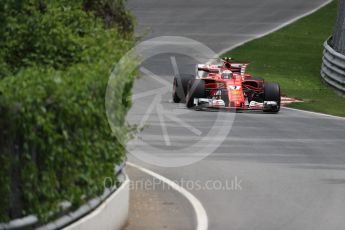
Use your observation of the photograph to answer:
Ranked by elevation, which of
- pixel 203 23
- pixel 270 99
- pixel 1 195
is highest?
pixel 1 195

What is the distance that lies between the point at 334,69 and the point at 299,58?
28.3 feet

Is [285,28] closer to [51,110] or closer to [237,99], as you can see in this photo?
[237,99]

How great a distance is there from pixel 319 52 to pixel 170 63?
7.98m

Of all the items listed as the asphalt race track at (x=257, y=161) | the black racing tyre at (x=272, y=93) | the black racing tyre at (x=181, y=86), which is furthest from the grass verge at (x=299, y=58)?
the asphalt race track at (x=257, y=161)

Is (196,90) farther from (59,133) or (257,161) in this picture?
(59,133)

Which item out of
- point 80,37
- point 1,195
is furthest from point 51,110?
point 80,37

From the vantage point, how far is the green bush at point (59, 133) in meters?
10.6

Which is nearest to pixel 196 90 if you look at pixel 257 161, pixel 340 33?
pixel 257 161

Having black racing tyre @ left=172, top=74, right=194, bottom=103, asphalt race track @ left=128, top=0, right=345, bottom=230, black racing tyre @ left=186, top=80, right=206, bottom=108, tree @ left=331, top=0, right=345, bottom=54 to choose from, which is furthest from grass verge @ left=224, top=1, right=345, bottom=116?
black racing tyre @ left=186, top=80, right=206, bottom=108

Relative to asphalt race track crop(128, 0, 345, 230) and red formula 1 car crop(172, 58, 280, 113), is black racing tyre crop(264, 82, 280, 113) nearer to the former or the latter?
red formula 1 car crop(172, 58, 280, 113)

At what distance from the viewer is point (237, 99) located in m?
28.3

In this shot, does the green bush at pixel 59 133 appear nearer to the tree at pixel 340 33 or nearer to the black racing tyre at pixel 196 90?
the black racing tyre at pixel 196 90

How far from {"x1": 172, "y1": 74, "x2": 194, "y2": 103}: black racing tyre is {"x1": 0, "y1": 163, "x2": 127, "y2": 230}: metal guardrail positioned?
16151mm

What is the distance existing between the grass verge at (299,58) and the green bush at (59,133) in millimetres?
17665
